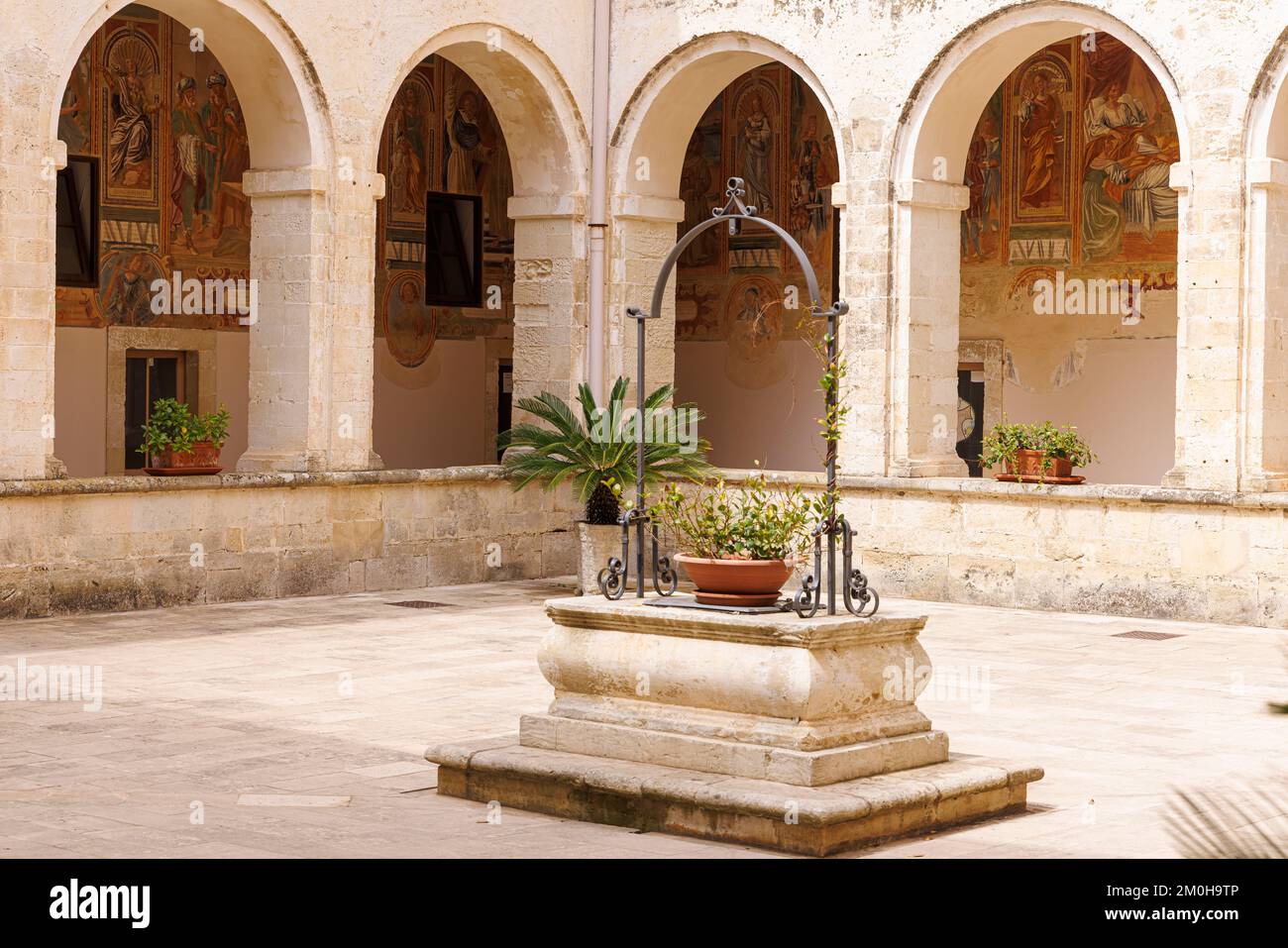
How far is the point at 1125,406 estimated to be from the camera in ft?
51.3

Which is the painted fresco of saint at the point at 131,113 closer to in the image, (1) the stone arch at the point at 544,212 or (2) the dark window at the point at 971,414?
(1) the stone arch at the point at 544,212

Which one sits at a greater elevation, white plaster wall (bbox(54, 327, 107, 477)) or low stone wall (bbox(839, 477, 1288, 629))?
white plaster wall (bbox(54, 327, 107, 477))

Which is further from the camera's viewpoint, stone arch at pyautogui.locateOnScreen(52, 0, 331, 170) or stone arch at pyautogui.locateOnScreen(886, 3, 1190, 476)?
stone arch at pyautogui.locateOnScreen(886, 3, 1190, 476)

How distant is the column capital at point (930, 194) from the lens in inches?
516

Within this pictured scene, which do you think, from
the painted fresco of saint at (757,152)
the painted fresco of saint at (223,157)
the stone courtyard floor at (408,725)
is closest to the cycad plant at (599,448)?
the stone courtyard floor at (408,725)

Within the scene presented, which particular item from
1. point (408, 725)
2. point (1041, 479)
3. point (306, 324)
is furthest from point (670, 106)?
point (408, 725)

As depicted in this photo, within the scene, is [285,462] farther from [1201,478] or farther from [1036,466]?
[1201,478]

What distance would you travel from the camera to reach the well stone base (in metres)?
5.64

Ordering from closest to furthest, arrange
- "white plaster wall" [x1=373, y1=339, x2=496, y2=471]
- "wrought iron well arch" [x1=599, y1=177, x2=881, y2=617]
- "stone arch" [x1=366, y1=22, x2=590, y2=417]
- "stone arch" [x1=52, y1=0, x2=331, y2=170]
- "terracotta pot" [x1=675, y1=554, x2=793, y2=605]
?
"wrought iron well arch" [x1=599, y1=177, x2=881, y2=617] < "terracotta pot" [x1=675, y1=554, x2=793, y2=605] < "stone arch" [x1=52, y1=0, x2=331, y2=170] < "stone arch" [x1=366, y1=22, x2=590, y2=417] < "white plaster wall" [x1=373, y1=339, x2=496, y2=471]

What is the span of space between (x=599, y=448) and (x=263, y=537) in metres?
2.37

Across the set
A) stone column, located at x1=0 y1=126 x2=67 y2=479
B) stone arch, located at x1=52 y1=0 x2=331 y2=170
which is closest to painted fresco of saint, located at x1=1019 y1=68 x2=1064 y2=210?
stone arch, located at x1=52 y1=0 x2=331 y2=170

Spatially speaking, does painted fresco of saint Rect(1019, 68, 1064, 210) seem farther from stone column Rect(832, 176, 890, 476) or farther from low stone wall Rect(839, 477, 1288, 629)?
low stone wall Rect(839, 477, 1288, 629)

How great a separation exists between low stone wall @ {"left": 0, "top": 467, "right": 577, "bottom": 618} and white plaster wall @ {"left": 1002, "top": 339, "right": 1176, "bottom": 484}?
14.5ft

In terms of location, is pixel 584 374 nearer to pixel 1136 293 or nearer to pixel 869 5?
pixel 869 5
